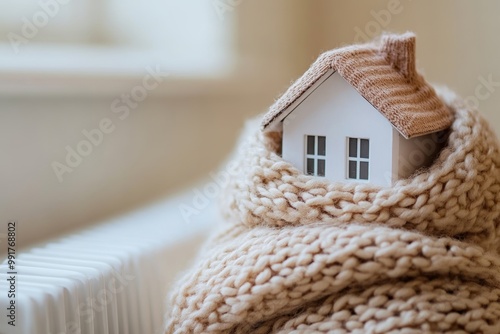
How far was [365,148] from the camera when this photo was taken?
23.8 inches

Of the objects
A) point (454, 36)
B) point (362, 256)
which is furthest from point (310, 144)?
point (454, 36)

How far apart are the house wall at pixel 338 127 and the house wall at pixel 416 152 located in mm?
18

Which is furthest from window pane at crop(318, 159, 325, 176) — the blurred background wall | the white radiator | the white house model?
the blurred background wall

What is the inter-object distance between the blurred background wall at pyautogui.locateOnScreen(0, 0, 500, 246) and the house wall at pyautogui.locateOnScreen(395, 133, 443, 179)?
518mm

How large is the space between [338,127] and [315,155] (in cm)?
4

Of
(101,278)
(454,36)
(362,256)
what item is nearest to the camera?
(362,256)

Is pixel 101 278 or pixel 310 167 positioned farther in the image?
pixel 101 278

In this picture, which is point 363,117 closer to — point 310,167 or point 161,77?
point 310,167

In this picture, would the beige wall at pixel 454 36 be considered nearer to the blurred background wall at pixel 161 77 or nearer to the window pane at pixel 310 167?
the blurred background wall at pixel 161 77

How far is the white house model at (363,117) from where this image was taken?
584mm

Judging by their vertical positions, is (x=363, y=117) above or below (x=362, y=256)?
above

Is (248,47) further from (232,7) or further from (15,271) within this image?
(15,271)

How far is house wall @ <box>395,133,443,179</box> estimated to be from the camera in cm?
60

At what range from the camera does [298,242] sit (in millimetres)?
575
